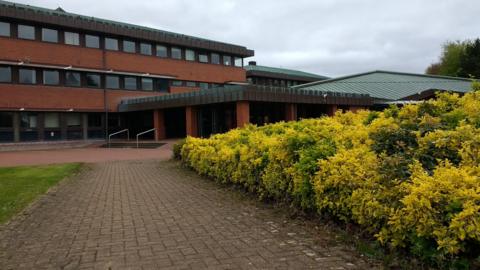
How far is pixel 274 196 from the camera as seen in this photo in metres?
7.48

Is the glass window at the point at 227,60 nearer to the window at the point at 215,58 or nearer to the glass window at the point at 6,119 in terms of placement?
the window at the point at 215,58

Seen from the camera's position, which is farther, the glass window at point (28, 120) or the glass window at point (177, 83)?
the glass window at point (177, 83)

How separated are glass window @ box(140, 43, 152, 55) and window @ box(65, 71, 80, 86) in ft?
20.3

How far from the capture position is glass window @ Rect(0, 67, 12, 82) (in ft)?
105

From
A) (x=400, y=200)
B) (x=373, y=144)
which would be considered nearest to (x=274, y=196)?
(x=373, y=144)

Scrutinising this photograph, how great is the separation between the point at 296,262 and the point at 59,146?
3243 cm

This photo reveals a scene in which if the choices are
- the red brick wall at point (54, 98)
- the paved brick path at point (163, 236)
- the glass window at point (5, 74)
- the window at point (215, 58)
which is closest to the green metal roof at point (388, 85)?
the window at point (215, 58)

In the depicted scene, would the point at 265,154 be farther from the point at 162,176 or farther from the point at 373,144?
the point at 162,176

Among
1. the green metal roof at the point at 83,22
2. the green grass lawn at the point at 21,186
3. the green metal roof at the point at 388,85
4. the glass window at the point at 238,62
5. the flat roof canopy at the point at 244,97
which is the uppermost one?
the green metal roof at the point at 83,22

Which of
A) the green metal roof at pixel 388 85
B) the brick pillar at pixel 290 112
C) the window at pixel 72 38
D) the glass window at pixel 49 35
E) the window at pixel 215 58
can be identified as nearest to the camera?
the brick pillar at pixel 290 112

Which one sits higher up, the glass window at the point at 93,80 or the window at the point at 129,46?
Answer: the window at the point at 129,46

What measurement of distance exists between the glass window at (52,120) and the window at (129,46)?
7.90 meters

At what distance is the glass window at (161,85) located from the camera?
41.1 m

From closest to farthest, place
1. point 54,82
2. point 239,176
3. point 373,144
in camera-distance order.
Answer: point 373,144
point 239,176
point 54,82
